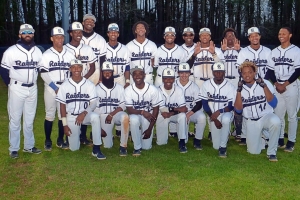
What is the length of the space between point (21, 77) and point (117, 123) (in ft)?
5.58

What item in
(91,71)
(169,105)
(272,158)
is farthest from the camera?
(91,71)

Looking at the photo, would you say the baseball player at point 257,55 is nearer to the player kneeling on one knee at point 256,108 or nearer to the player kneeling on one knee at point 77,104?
the player kneeling on one knee at point 256,108

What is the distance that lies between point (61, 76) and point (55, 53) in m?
0.38

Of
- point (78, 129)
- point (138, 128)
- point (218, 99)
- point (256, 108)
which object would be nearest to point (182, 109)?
point (218, 99)

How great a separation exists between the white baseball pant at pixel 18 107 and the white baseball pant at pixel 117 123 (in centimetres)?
115

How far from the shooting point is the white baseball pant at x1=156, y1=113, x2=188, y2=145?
21.9ft

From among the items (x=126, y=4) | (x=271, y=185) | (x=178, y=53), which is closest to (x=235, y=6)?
(x=126, y=4)

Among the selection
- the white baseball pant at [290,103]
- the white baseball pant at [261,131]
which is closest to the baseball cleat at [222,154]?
the white baseball pant at [261,131]

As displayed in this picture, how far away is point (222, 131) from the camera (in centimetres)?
640

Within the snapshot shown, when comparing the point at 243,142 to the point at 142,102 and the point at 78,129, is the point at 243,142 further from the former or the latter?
the point at 78,129

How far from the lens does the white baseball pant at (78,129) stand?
6.30m

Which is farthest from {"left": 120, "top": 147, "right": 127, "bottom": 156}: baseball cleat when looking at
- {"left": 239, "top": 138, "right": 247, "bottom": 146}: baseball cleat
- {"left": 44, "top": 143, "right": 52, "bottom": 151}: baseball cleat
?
{"left": 239, "top": 138, "right": 247, "bottom": 146}: baseball cleat

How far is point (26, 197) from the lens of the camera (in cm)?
483

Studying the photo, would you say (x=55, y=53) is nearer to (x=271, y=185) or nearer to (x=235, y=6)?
(x=271, y=185)
